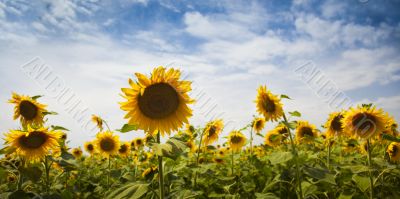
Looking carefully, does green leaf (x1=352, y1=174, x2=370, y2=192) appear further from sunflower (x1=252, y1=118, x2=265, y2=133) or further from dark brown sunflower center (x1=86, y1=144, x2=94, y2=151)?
dark brown sunflower center (x1=86, y1=144, x2=94, y2=151)

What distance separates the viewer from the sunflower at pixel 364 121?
4397 millimetres

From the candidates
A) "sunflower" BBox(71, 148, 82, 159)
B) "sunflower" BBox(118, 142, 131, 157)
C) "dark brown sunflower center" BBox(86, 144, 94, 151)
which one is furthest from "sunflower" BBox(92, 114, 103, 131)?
"sunflower" BBox(71, 148, 82, 159)

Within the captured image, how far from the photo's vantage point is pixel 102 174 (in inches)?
299

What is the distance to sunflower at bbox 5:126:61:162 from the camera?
4.28 m

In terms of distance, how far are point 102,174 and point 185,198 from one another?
541 centimetres

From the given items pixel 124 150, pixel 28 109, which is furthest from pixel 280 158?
pixel 124 150

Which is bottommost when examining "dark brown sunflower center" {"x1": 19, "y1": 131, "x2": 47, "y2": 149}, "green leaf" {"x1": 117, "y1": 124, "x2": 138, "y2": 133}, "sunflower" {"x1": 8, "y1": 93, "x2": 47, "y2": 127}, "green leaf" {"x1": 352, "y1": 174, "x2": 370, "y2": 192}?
"green leaf" {"x1": 352, "y1": 174, "x2": 370, "y2": 192}

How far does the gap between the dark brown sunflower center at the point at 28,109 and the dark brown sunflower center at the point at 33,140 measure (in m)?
1.10

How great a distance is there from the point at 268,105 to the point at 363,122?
150cm

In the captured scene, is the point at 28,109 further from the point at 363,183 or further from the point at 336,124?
the point at 336,124

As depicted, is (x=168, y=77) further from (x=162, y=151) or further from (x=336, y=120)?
(x=336, y=120)

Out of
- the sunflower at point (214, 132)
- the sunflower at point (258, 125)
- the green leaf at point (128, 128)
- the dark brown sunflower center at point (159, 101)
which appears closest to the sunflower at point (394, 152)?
the sunflower at point (258, 125)

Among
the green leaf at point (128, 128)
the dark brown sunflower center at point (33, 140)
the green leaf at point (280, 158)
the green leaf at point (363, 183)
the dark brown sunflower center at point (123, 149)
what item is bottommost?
the green leaf at point (363, 183)

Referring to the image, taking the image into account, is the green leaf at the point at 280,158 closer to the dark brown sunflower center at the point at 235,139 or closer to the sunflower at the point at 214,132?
the sunflower at the point at 214,132
